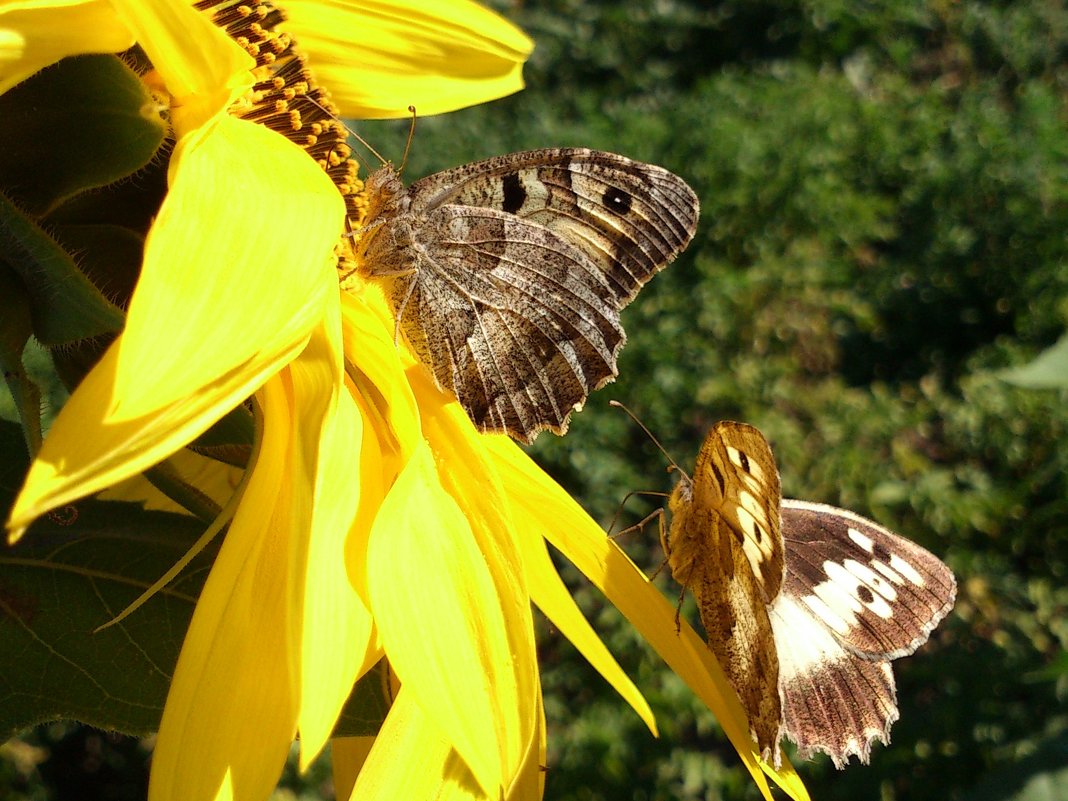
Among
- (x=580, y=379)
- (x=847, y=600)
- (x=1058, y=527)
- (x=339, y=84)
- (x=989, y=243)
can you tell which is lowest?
(x=1058, y=527)

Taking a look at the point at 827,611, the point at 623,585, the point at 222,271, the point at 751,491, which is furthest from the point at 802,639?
the point at 222,271

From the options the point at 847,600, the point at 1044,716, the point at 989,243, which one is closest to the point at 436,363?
the point at 847,600

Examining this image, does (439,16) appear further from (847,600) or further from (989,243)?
(989,243)

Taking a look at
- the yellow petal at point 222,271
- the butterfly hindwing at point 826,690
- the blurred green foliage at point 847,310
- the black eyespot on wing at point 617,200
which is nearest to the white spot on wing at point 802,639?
the butterfly hindwing at point 826,690

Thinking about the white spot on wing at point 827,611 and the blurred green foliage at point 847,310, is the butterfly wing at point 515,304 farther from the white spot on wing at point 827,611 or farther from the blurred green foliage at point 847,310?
the blurred green foliage at point 847,310

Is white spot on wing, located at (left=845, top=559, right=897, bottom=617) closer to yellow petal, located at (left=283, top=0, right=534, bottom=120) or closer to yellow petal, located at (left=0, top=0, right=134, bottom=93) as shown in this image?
yellow petal, located at (left=283, top=0, right=534, bottom=120)
